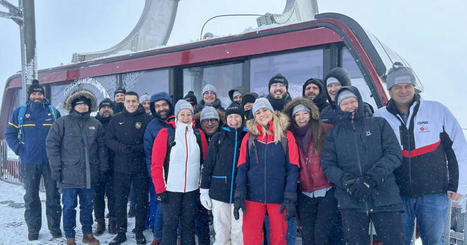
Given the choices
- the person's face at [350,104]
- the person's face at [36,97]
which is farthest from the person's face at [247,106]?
the person's face at [36,97]

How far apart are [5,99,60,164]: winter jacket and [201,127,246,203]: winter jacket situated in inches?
95.9

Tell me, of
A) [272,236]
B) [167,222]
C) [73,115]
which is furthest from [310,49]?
[73,115]

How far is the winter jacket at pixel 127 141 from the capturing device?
3.90 m

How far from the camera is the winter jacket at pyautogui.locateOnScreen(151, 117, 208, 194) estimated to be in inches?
127

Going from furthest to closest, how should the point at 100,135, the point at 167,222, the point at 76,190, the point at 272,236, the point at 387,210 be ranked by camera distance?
1. the point at 100,135
2. the point at 76,190
3. the point at 167,222
4. the point at 272,236
5. the point at 387,210

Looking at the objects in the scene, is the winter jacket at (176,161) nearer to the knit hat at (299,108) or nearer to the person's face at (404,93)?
the knit hat at (299,108)

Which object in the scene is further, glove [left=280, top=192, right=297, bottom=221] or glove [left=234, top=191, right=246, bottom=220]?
glove [left=234, top=191, right=246, bottom=220]

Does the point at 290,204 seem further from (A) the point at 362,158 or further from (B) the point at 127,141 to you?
(B) the point at 127,141

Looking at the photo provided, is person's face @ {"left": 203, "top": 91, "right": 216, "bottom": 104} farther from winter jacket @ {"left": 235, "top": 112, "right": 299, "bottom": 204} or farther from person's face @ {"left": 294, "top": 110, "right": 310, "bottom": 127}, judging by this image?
person's face @ {"left": 294, "top": 110, "right": 310, "bottom": 127}

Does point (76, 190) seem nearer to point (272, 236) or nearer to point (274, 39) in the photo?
point (272, 236)

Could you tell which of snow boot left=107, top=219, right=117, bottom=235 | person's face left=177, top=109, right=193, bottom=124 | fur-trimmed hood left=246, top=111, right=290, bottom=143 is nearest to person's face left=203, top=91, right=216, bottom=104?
person's face left=177, top=109, right=193, bottom=124

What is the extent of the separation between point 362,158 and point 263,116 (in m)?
0.89

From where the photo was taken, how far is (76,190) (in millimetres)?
3818

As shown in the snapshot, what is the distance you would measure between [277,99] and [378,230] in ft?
5.20
